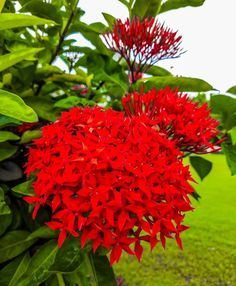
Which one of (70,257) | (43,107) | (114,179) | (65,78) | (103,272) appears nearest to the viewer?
(114,179)

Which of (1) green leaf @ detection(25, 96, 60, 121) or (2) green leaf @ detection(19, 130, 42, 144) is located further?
(1) green leaf @ detection(25, 96, 60, 121)

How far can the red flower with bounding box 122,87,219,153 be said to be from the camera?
1443 millimetres

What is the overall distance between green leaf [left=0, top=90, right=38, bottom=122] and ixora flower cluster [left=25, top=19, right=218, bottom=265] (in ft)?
0.41

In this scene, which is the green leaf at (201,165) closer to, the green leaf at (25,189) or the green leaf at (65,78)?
the green leaf at (65,78)

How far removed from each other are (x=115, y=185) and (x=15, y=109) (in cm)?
41

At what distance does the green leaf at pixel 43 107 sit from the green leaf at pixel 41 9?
0.37m

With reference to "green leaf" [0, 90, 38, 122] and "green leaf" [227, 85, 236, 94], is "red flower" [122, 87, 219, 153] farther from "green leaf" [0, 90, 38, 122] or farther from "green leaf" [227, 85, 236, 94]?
"green leaf" [227, 85, 236, 94]

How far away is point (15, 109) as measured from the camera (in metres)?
1.31

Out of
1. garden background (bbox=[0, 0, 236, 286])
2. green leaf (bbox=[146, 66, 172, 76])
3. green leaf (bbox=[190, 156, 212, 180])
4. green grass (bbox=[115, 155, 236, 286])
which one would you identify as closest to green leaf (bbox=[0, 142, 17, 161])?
garden background (bbox=[0, 0, 236, 286])

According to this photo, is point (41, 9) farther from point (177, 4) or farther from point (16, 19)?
point (177, 4)

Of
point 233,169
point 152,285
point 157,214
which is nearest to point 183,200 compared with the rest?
point 157,214

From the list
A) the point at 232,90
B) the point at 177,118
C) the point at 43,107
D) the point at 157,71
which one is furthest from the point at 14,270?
the point at 232,90

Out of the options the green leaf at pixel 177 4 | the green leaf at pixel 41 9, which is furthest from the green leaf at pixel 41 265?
the green leaf at pixel 177 4

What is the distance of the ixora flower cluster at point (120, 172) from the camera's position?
1147 millimetres
